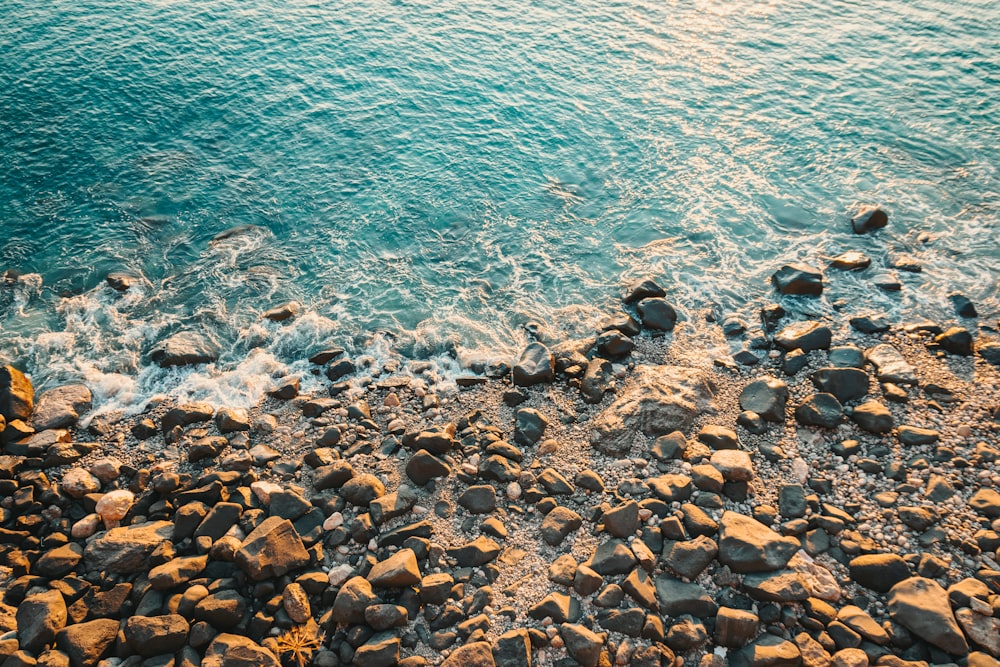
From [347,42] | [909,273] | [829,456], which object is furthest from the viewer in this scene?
[347,42]

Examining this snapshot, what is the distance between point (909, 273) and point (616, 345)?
10331mm

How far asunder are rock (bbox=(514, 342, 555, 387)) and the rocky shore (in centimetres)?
11

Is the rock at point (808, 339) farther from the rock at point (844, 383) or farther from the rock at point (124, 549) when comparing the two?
the rock at point (124, 549)

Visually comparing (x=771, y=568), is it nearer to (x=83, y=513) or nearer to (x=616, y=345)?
(x=616, y=345)

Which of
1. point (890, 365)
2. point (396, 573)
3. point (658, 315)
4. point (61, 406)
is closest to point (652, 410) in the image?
point (658, 315)

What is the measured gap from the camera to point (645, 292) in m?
18.0

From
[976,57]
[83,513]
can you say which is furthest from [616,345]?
[976,57]

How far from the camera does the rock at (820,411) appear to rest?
44.9 feet

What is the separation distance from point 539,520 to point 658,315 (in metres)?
7.66

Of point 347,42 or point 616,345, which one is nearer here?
point 616,345

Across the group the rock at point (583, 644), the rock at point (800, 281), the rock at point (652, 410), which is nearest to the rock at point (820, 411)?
the rock at point (652, 410)

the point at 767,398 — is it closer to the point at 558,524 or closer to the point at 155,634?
the point at 558,524

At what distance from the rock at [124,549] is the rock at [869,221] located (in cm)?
2185

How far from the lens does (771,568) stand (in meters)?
10.5
